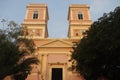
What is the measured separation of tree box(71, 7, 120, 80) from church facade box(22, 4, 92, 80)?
1250cm

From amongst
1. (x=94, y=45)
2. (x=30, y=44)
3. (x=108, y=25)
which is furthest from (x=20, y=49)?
(x=108, y=25)

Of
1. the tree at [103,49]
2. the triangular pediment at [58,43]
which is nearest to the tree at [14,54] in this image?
the tree at [103,49]

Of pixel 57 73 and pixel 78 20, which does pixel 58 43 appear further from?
pixel 78 20

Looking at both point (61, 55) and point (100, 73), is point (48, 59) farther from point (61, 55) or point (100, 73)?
point (100, 73)

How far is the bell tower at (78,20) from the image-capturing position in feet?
152

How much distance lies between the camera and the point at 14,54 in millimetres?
22344

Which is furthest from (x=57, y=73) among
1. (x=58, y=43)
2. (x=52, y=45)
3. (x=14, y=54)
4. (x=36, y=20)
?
(x=14, y=54)

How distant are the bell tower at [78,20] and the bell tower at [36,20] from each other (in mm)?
5291

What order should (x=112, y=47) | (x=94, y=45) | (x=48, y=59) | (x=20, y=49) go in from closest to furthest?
(x=112, y=47), (x=94, y=45), (x=20, y=49), (x=48, y=59)

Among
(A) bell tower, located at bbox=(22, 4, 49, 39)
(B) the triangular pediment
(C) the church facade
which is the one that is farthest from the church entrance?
(A) bell tower, located at bbox=(22, 4, 49, 39)

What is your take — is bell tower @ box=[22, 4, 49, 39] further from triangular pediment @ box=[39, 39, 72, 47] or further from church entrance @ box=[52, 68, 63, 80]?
church entrance @ box=[52, 68, 63, 80]

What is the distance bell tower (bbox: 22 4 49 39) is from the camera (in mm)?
46062

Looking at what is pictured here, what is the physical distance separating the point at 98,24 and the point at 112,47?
9.74 ft

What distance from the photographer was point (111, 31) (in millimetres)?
20672
